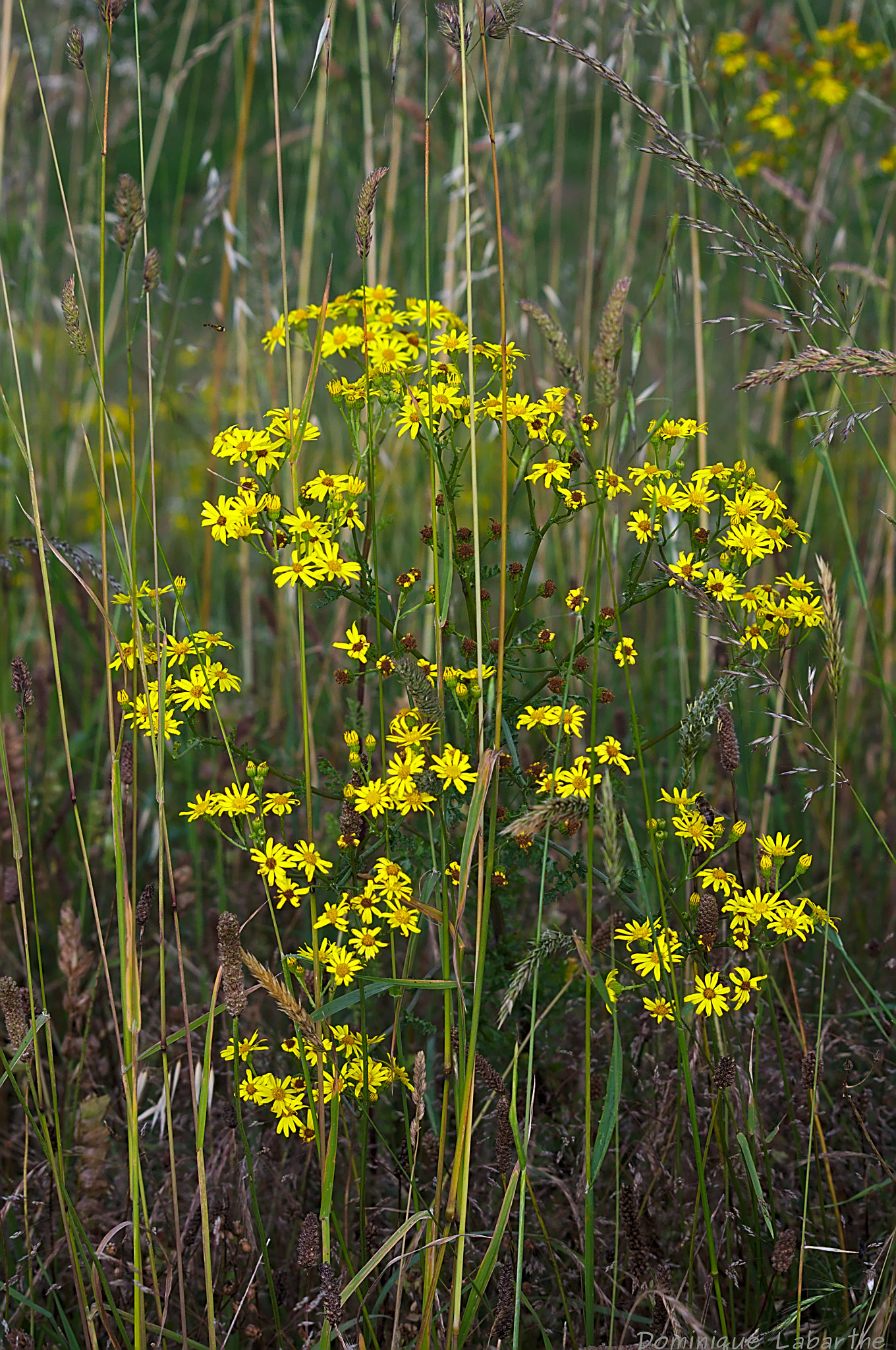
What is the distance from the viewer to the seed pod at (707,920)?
1123mm

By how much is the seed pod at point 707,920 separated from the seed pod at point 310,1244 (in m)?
0.48

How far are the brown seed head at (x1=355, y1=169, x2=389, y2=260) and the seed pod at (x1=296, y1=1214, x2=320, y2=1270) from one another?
968 mm

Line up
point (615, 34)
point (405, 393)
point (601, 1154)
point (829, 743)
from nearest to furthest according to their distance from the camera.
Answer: point (601, 1154), point (405, 393), point (615, 34), point (829, 743)

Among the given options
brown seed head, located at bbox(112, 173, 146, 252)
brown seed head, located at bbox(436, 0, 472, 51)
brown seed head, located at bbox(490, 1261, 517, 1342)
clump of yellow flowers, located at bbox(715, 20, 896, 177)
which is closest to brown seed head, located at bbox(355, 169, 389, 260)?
brown seed head, located at bbox(436, 0, 472, 51)

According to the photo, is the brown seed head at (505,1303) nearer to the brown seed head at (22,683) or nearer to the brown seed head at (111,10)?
the brown seed head at (22,683)

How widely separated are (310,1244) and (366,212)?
103cm

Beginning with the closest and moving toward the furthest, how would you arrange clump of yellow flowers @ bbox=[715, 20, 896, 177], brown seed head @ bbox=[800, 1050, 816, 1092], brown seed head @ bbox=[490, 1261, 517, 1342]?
brown seed head @ bbox=[490, 1261, 517, 1342], brown seed head @ bbox=[800, 1050, 816, 1092], clump of yellow flowers @ bbox=[715, 20, 896, 177]

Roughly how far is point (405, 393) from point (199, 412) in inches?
158

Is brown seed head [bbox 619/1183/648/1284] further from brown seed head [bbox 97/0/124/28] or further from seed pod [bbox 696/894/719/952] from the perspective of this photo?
brown seed head [bbox 97/0/124/28]

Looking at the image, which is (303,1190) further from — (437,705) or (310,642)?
(310,642)

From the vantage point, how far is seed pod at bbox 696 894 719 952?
3.68 feet

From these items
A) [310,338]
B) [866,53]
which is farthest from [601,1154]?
[866,53]

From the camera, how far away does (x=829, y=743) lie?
2361mm

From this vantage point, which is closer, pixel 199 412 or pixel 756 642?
pixel 756 642
